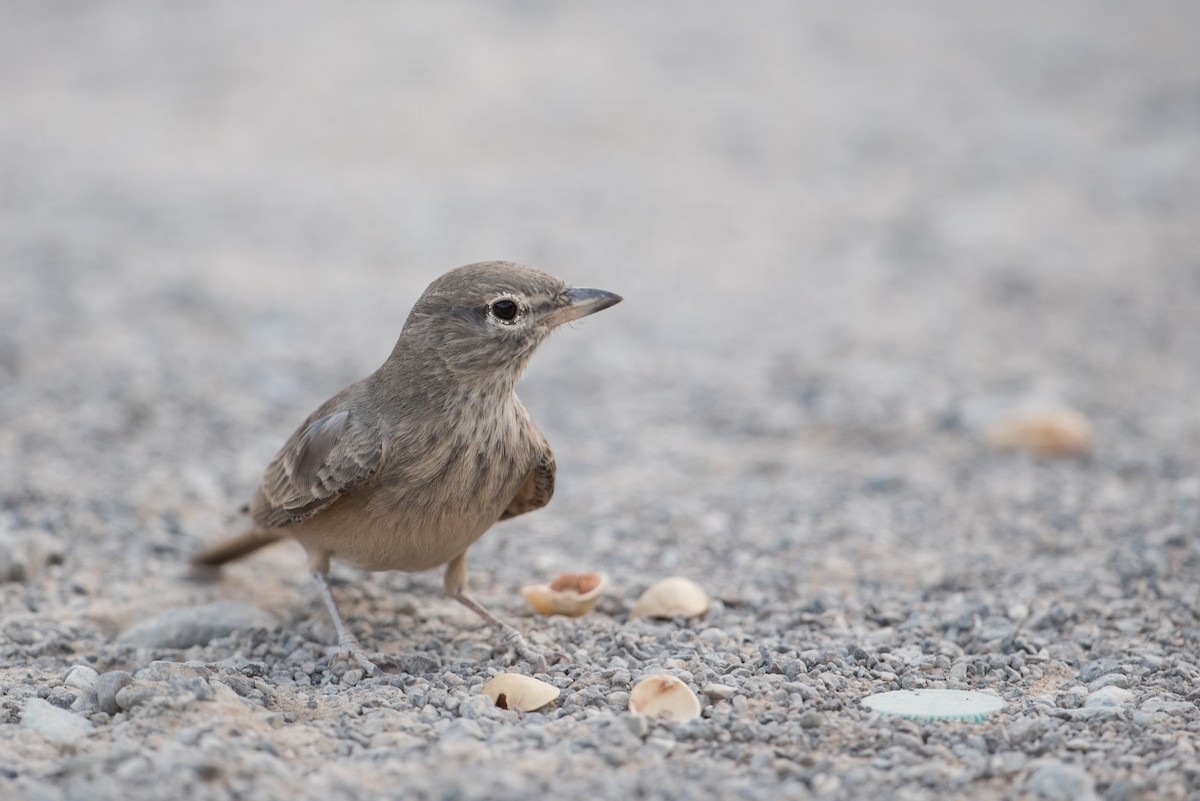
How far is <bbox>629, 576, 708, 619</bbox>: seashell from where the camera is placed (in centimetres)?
507

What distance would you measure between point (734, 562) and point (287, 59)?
36.2ft

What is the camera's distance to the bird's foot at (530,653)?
454 centimetres

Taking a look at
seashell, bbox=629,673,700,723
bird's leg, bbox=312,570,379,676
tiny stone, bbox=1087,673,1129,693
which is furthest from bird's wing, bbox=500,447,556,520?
tiny stone, bbox=1087,673,1129,693

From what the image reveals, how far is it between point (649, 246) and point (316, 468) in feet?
21.3

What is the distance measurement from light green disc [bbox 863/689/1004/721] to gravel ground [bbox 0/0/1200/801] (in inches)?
2.6

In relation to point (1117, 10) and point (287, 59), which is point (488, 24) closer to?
point (287, 59)

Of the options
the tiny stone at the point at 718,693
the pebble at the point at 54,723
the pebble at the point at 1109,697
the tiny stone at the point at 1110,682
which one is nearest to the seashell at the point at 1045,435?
the tiny stone at the point at 1110,682

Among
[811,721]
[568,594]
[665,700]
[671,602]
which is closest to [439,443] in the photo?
[568,594]

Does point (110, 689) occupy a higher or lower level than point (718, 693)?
higher

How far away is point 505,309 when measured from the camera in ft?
15.9

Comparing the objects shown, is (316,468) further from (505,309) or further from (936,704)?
(936,704)

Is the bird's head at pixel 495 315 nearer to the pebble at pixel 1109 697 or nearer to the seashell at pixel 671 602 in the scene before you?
the seashell at pixel 671 602

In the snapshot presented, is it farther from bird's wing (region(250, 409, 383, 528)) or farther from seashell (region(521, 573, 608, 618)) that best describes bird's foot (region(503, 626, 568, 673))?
bird's wing (region(250, 409, 383, 528))

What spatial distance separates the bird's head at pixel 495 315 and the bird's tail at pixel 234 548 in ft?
4.06
